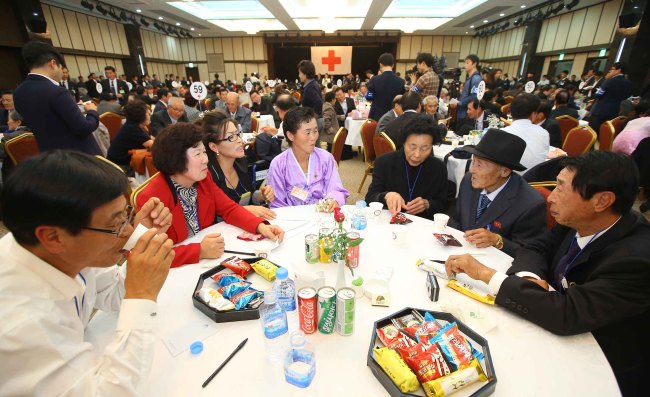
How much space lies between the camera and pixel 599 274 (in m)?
1.11

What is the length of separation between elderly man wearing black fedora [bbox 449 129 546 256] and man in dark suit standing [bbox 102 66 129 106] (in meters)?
10.4

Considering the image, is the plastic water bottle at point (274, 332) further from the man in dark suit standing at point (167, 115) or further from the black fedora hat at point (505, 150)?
the man in dark suit standing at point (167, 115)

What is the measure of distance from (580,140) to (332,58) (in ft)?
56.5

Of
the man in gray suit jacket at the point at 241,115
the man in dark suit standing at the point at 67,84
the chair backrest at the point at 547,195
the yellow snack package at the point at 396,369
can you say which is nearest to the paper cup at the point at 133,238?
the yellow snack package at the point at 396,369

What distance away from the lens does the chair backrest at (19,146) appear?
3.31 m

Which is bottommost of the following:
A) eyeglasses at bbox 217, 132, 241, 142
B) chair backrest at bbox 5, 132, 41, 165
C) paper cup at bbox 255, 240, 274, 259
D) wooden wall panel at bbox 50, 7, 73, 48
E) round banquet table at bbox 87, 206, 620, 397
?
round banquet table at bbox 87, 206, 620, 397

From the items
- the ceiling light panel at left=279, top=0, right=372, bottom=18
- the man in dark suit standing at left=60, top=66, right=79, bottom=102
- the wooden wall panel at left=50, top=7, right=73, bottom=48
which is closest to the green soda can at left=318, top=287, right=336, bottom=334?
the man in dark suit standing at left=60, top=66, right=79, bottom=102

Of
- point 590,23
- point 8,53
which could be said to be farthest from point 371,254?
point 590,23

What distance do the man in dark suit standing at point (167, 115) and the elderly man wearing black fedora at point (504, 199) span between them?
474 centimetres

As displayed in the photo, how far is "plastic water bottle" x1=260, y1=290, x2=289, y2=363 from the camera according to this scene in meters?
1.01

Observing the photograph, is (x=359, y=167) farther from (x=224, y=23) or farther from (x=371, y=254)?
(x=224, y=23)

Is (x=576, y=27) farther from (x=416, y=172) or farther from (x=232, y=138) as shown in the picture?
(x=232, y=138)

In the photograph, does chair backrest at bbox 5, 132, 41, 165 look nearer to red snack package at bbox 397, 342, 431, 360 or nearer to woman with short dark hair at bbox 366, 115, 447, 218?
woman with short dark hair at bbox 366, 115, 447, 218

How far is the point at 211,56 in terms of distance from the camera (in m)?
19.0
